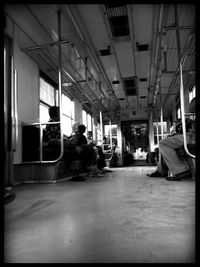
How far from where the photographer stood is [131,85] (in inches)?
283

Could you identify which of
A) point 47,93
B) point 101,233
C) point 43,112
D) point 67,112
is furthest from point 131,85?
point 101,233

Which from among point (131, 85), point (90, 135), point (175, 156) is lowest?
point (175, 156)

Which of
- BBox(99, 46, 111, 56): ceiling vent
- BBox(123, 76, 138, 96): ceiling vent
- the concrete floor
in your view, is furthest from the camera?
BBox(123, 76, 138, 96): ceiling vent

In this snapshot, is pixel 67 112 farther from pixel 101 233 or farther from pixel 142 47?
pixel 101 233

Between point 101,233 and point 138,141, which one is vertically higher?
point 138,141

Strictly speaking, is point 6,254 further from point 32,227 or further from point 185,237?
point 185,237

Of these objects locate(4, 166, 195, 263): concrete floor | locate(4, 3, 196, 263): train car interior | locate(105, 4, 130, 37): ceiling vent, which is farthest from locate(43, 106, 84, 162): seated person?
locate(4, 166, 195, 263): concrete floor

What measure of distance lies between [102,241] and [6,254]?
39 cm

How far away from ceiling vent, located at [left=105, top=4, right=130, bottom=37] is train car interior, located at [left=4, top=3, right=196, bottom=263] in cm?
2

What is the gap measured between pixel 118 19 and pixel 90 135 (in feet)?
12.4

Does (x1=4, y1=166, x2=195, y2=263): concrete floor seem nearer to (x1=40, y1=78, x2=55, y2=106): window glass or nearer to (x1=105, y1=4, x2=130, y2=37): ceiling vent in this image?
(x1=105, y1=4, x2=130, y2=37): ceiling vent

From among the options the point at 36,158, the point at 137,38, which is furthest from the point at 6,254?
the point at 137,38

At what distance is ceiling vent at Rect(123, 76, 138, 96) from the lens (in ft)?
21.7

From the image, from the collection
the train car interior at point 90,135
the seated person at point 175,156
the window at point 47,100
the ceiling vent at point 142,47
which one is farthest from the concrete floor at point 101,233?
the ceiling vent at point 142,47
